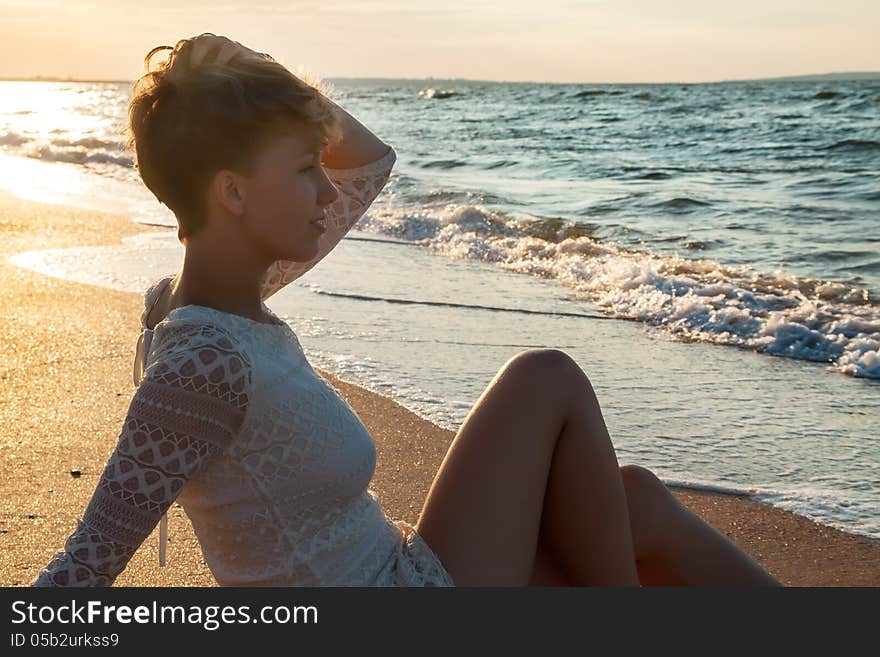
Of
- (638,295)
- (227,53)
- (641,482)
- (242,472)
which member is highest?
(227,53)

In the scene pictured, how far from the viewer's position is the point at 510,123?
1371 inches

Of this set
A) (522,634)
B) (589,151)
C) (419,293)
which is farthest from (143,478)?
(589,151)

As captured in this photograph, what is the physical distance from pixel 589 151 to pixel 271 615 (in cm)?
2183

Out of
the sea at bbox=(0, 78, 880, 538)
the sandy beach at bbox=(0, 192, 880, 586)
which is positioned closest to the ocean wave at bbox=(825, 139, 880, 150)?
the sea at bbox=(0, 78, 880, 538)

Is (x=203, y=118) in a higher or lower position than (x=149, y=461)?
higher

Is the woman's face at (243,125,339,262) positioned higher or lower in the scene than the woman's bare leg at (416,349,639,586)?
higher

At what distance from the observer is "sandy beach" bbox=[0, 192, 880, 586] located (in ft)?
11.6

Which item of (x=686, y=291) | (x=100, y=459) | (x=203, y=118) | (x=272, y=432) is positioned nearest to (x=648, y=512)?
(x=272, y=432)

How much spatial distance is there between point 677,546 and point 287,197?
140 centimetres

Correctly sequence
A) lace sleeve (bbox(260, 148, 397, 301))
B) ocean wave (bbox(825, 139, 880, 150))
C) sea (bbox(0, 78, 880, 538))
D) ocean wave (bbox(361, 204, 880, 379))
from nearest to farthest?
1. lace sleeve (bbox(260, 148, 397, 301))
2. sea (bbox(0, 78, 880, 538))
3. ocean wave (bbox(361, 204, 880, 379))
4. ocean wave (bbox(825, 139, 880, 150))

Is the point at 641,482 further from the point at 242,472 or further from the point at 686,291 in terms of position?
the point at 686,291

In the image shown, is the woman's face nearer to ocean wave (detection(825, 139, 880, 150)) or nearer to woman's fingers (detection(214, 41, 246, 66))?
woman's fingers (detection(214, 41, 246, 66))

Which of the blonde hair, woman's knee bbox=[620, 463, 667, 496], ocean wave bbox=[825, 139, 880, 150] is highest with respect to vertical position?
the blonde hair

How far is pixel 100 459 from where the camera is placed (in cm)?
421
